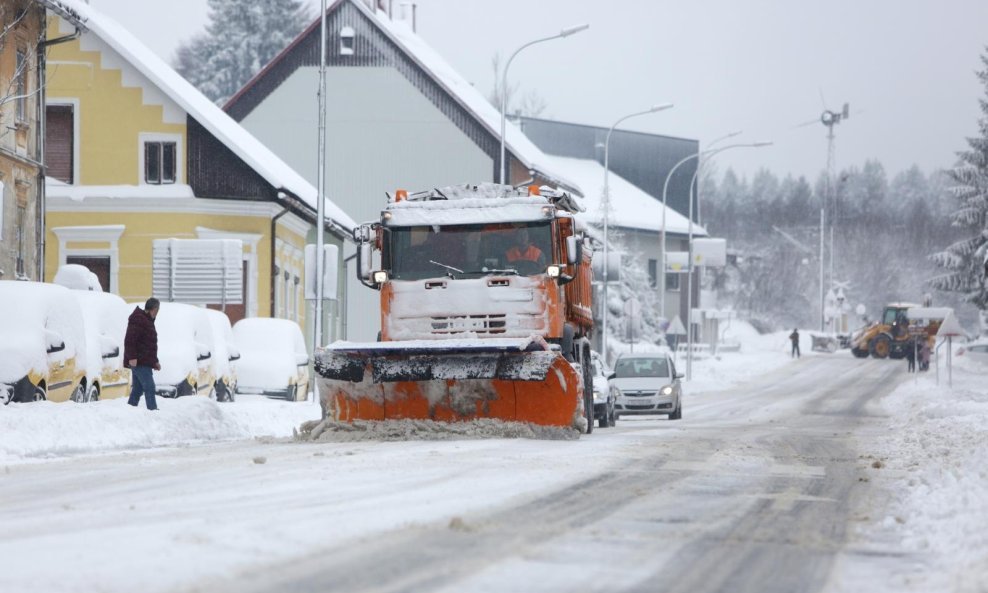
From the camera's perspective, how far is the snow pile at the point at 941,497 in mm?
8211

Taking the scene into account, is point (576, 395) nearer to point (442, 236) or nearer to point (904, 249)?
point (442, 236)

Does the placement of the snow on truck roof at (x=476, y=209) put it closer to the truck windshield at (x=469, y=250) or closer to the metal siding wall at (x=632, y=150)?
the truck windshield at (x=469, y=250)

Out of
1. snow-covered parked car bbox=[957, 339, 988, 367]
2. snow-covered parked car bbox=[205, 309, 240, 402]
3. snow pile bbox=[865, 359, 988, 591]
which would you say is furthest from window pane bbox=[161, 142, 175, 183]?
snow-covered parked car bbox=[957, 339, 988, 367]

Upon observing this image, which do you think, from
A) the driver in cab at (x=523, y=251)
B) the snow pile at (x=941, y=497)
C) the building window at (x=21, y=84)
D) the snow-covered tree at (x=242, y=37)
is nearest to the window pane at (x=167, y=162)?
the building window at (x=21, y=84)

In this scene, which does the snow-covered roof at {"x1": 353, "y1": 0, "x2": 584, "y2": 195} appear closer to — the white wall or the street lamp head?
the white wall

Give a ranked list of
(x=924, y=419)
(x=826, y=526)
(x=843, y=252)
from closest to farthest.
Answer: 1. (x=826, y=526)
2. (x=924, y=419)
3. (x=843, y=252)

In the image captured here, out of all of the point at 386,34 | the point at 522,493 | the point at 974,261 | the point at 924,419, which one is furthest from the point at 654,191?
the point at 522,493

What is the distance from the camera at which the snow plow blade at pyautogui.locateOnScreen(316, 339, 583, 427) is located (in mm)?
18031

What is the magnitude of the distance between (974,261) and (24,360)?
186 feet

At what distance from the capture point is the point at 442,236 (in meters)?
19.9

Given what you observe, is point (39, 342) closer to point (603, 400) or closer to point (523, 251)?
point (523, 251)

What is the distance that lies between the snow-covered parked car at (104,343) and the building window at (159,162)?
1931 centimetres

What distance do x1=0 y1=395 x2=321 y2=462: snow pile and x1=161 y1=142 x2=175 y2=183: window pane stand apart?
65.1 feet

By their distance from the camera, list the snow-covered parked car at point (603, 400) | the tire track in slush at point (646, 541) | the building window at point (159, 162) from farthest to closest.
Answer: the building window at point (159, 162) → the snow-covered parked car at point (603, 400) → the tire track in slush at point (646, 541)
